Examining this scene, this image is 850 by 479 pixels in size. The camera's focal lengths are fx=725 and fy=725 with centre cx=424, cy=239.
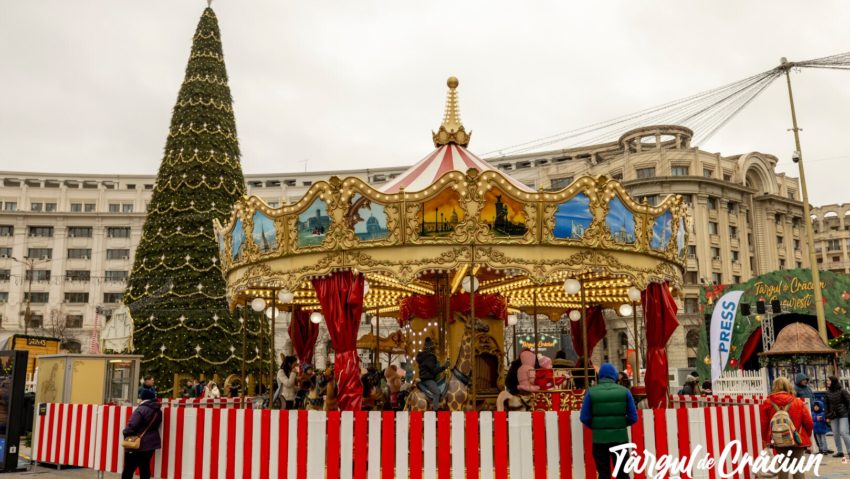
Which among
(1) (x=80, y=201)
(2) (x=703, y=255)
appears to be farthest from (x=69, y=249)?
(2) (x=703, y=255)

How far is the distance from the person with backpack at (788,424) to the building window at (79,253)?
72.8 m

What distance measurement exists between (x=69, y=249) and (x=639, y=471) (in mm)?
72862

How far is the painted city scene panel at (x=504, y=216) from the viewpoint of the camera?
1040 cm

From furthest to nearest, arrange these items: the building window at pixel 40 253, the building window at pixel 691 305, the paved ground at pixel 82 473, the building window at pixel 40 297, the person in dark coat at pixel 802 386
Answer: the building window at pixel 40 253, the building window at pixel 40 297, the building window at pixel 691 305, the person in dark coat at pixel 802 386, the paved ground at pixel 82 473

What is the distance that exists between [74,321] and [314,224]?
66.8m

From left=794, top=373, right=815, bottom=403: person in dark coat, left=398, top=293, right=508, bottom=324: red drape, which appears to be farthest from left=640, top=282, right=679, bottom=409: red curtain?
left=398, top=293, right=508, bottom=324: red drape

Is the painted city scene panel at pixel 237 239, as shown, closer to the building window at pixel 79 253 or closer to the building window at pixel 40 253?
the building window at pixel 79 253

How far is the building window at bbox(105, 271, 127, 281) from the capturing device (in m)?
70.9

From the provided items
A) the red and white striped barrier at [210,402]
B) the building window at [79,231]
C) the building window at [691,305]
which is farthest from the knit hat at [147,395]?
the building window at [79,231]

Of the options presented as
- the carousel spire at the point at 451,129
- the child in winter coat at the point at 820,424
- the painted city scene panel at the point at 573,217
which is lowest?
the child in winter coat at the point at 820,424

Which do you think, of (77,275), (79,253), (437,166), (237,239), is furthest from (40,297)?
(437,166)

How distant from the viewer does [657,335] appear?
39.1 ft

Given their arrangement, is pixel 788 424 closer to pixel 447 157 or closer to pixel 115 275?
pixel 447 157

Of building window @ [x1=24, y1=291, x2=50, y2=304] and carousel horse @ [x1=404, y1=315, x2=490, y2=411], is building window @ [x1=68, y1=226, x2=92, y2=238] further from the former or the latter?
carousel horse @ [x1=404, y1=315, x2=490, y2=411]
